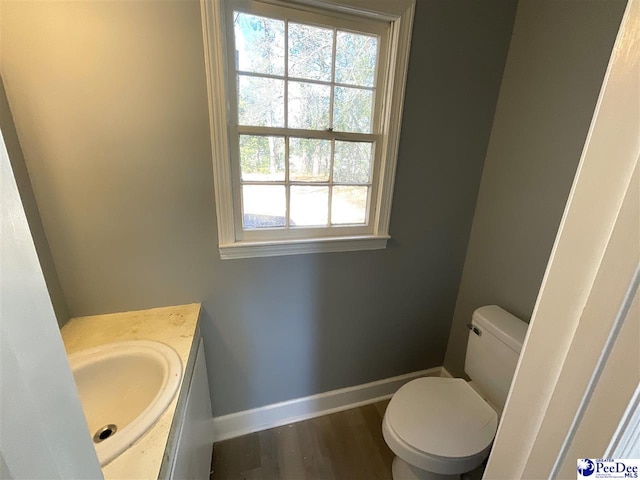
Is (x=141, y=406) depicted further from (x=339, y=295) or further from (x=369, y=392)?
(x=369, y=392)

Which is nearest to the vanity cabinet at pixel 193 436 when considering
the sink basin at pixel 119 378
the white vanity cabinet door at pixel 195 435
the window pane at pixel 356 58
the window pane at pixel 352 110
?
the white vanity cabinet door at pixel 195 435

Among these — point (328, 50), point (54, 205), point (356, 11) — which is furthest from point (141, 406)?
point (356, 11)

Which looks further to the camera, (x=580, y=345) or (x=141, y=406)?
(x=141, y=406)

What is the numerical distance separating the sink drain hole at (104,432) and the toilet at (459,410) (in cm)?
99

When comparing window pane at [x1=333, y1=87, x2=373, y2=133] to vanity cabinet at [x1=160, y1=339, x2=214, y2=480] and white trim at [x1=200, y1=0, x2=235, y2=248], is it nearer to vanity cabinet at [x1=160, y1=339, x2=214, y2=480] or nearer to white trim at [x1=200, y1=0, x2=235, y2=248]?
white trim at [x1=200, y1=0, x2=235, y2=248]

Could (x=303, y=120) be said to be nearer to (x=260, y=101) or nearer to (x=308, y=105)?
(x=308, y=105)

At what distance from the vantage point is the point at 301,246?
4.30 feet

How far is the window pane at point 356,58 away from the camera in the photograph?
1157 millimetres

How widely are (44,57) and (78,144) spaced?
0.85 feet

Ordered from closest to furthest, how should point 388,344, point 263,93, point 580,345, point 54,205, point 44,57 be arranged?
point 580,345 → point 44,57 → point 54,205 → point 263,93 → point 388,344

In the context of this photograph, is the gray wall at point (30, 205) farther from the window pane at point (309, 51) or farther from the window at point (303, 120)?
the window pane at point (309, 51)

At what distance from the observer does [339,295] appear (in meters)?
1.46

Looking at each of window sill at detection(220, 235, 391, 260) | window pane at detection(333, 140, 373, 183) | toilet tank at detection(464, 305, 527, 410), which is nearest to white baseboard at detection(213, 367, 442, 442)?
toilet tank at detection(464, 305, 527, 410)

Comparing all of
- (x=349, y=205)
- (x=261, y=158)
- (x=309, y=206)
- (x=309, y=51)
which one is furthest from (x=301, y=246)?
(x=309, y=51)
